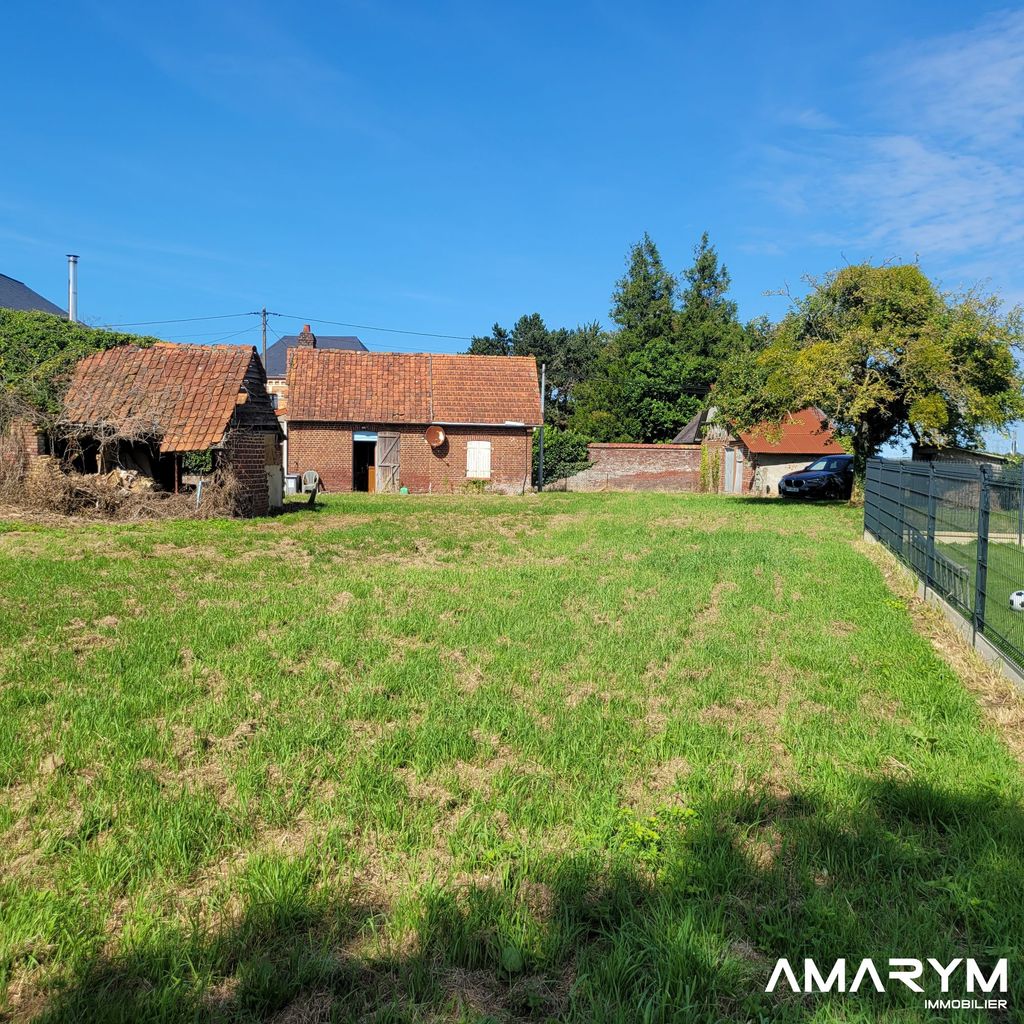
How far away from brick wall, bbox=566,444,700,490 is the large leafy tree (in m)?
11.1

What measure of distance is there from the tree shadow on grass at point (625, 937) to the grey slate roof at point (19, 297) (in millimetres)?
36082

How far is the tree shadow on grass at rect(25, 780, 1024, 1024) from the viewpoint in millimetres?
2617

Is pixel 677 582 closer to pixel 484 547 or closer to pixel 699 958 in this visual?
pixel 484 547

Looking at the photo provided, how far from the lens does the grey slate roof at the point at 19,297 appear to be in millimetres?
32781

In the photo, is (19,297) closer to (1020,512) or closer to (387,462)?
(387,462)

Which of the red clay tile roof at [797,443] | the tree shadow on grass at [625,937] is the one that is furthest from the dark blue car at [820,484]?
the tree shadow on grass at [625,937]

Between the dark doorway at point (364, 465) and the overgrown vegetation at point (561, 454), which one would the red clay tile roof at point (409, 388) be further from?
the overgrown vegetation at point (561, 454)

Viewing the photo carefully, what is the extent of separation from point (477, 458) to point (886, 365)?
15.5 m

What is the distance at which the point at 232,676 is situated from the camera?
5949mm

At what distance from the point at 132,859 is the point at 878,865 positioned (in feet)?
10.7

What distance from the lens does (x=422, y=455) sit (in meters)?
32.1

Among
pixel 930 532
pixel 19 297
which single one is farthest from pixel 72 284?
pixel 930 532

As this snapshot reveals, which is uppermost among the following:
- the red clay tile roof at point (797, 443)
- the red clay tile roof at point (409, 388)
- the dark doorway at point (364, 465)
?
the red clay tile roof at point (409, 388)

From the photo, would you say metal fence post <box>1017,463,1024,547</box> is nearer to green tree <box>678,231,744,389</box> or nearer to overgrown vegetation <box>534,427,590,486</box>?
overgrown vegetation <box>534,427,590,486</box>
